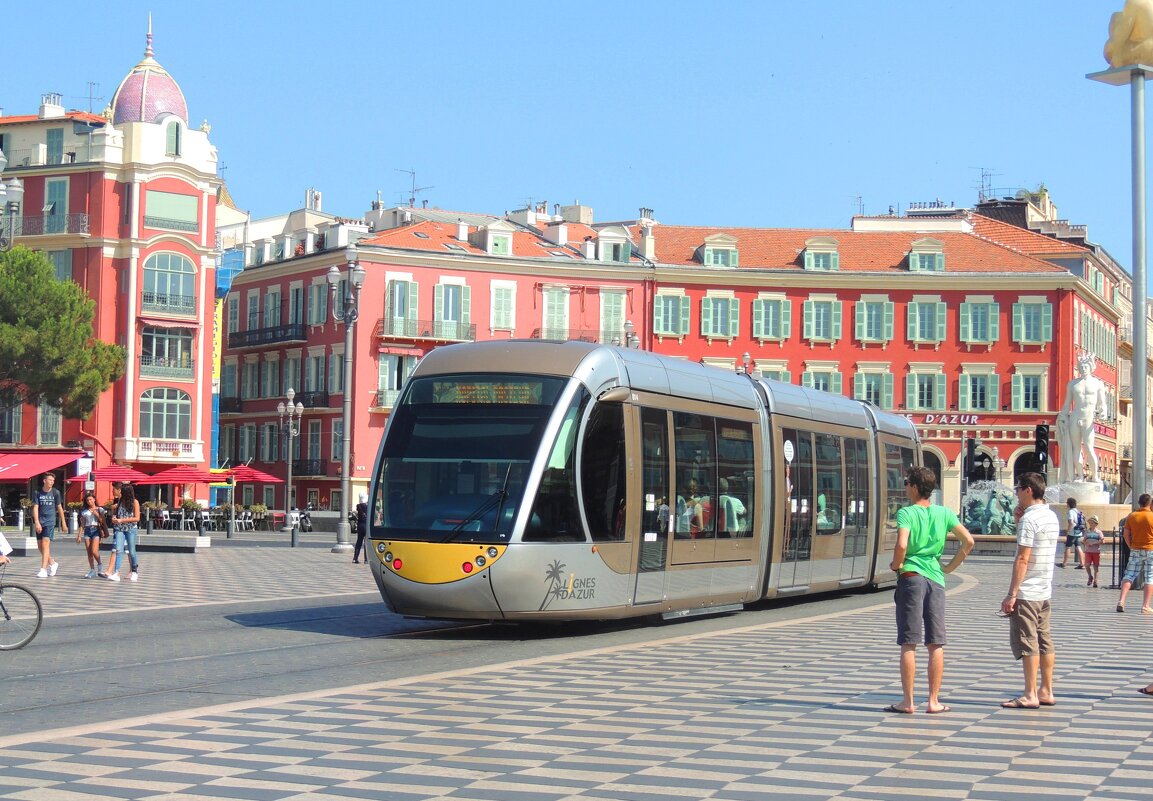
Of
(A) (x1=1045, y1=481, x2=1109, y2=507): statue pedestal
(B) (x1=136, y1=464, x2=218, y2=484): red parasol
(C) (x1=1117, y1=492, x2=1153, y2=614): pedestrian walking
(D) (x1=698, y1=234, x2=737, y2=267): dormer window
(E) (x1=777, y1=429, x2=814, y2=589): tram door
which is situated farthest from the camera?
(D) (x1=698, y1=234, x2=737, y2=267): dormer window

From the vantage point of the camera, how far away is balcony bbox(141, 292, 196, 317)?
215ft

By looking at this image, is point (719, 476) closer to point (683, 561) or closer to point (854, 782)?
point (683, 561)

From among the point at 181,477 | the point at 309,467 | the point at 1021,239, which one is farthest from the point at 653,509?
the point at 1021,239

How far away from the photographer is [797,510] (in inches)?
Result: 921

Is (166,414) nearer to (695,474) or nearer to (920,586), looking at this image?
(695,474)

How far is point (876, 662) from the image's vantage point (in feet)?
50.7

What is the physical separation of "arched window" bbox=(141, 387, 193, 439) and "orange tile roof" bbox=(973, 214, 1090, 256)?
131ft

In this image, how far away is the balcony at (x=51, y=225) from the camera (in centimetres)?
6519

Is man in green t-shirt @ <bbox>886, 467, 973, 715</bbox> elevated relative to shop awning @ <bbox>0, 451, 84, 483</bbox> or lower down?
lower down

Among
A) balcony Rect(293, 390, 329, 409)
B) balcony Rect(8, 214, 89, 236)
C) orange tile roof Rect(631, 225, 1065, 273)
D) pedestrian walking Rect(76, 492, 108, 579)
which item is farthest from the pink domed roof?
pedestrian walking Rect(76, 492, 108, 579)

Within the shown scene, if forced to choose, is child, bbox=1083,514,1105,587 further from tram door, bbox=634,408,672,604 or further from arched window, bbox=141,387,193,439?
arched window, bbox=141,387,193,439

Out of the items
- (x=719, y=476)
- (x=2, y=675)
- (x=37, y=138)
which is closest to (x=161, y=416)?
(x=37, y=138)

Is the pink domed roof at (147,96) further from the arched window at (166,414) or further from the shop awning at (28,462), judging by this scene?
the shop awning at (28,462)

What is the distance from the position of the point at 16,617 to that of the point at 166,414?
51.2 metres
